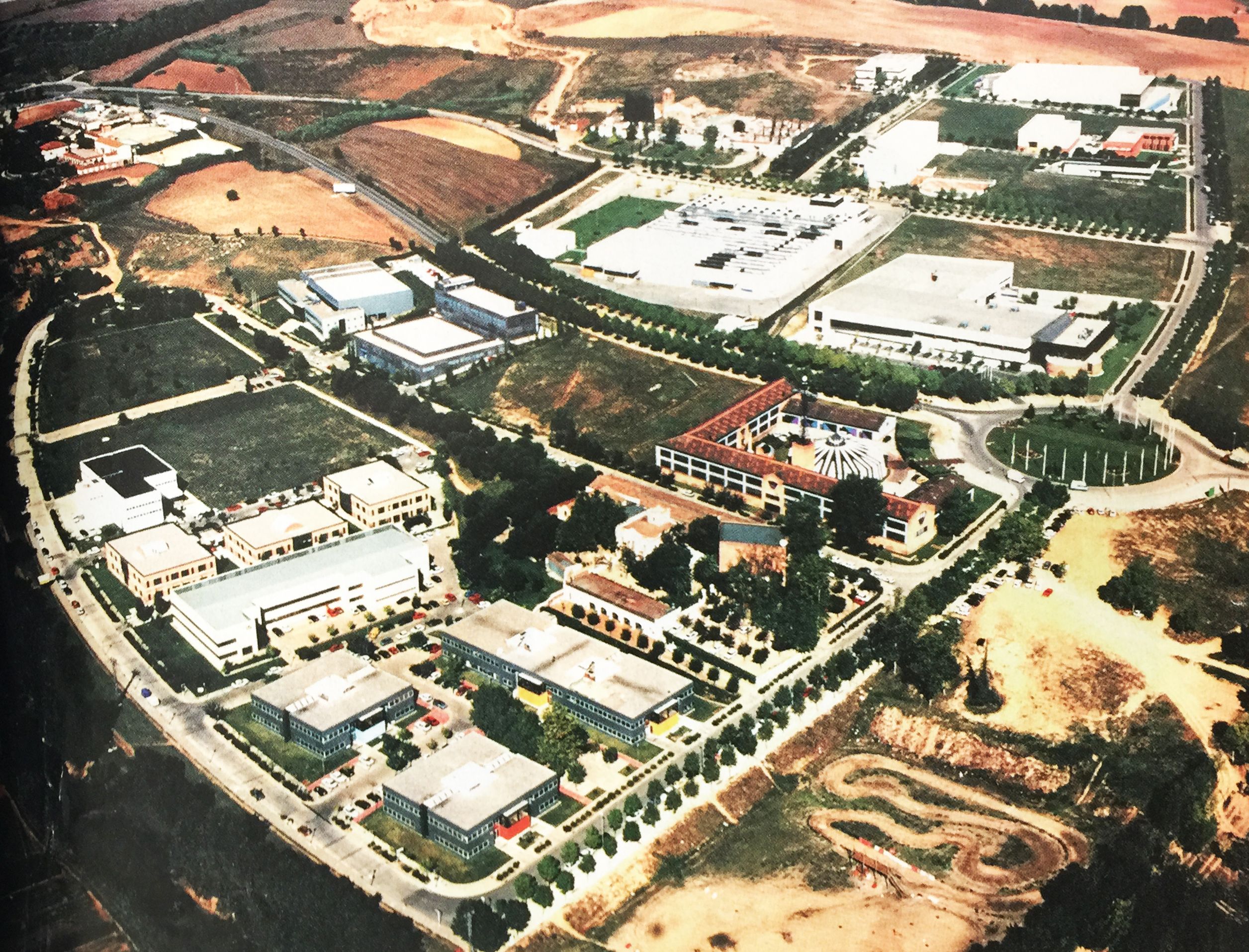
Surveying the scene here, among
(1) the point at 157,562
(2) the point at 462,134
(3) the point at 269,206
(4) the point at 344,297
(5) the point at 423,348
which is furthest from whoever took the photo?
(2) the point at 462,134

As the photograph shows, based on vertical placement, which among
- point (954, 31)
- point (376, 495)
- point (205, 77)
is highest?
point (954, 31)

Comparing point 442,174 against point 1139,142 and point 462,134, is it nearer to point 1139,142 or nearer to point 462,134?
point 462,134

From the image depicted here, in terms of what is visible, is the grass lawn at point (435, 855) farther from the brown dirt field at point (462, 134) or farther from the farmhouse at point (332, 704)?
the brown dirt field at point (462, 134)

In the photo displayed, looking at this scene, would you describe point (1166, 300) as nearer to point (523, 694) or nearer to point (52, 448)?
point (523, 694)

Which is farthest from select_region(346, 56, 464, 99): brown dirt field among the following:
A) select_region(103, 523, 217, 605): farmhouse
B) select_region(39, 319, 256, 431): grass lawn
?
select_region(103, 523, 217, 605): farmhouse

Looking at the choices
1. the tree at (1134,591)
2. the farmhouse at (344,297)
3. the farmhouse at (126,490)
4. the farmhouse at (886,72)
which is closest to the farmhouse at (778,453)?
the tree at (1134,591)

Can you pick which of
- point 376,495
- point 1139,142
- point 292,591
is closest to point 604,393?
point 376,495

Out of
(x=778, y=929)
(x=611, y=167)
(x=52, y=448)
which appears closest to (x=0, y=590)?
(x=52, y=448)
